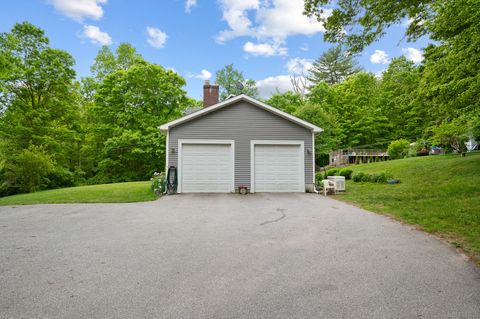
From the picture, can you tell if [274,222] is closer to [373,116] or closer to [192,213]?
[192,213]

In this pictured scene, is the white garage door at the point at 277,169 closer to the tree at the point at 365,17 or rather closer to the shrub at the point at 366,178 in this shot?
the shrub at the point at 366,178

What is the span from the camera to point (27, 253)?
3.43 metres

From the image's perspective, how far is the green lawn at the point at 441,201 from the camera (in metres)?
4.32

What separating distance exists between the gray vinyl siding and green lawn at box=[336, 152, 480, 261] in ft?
11.0

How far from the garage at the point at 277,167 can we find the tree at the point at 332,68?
26.3 m

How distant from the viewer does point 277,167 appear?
33.7ft

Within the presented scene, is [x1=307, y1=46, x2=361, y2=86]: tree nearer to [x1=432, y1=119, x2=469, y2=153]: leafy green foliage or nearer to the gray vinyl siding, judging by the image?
[x1=432, y1=119, x2=469, y2=153]: leafy green foliage

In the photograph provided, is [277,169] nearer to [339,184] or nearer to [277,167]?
[277,167]

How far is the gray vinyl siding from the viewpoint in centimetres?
998

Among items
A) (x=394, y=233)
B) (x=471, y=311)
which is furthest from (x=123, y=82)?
(x=471, y=311)

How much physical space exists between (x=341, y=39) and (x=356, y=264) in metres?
7.36

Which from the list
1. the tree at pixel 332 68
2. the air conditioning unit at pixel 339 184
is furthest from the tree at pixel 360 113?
the air conditioning unit at pixel 339 184

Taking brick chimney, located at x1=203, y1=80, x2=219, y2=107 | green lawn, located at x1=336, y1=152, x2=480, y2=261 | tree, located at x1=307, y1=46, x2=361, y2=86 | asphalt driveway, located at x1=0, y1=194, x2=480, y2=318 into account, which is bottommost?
asphalt driveway, located at x1=0, y1=194, x2=480, y2=318

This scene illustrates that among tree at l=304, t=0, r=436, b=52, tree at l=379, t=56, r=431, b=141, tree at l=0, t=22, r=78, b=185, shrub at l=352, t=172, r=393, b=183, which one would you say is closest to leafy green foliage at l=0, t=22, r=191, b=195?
tree at l=0, t=22, r=78, b=185
